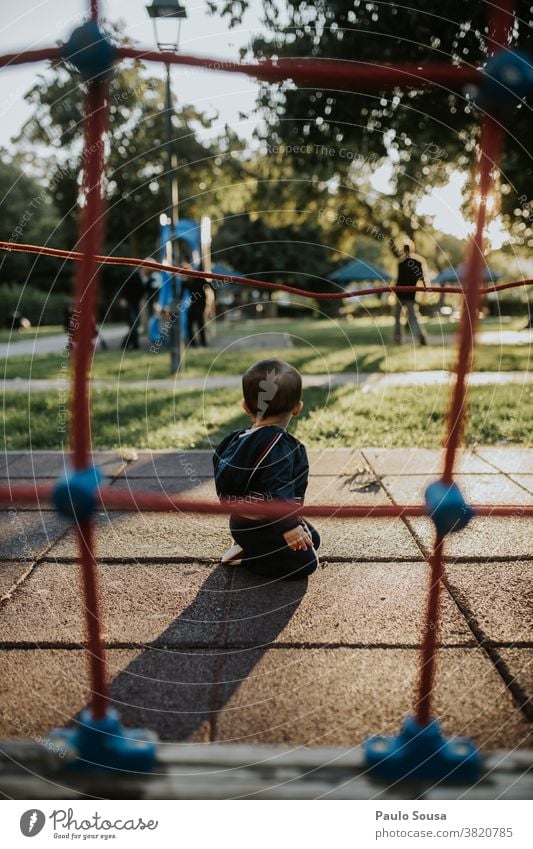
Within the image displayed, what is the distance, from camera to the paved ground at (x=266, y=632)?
148cm

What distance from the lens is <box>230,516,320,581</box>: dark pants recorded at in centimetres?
219

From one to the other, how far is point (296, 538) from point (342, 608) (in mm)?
269

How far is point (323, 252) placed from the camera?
3738cm

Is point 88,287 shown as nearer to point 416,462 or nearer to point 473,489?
point 473,489

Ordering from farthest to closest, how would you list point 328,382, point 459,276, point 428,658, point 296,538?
point 328,382 < point 459,276 < point 296,538 < point 428,658

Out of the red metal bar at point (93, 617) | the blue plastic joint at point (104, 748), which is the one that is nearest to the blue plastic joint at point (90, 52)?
the red metal bar at point (93, 617)

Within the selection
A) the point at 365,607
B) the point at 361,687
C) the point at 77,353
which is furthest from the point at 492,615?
the point at 77,353

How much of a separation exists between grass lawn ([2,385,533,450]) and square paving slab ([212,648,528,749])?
2.45 m

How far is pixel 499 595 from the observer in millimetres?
2020

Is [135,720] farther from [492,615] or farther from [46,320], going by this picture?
[46,320]

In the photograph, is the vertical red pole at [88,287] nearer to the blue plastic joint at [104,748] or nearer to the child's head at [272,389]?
the blue plastic joint at [104,748]

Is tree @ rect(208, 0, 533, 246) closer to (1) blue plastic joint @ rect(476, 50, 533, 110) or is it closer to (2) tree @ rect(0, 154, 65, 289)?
(1) blue plastic joint @ rect(476, 50, 533, 110)

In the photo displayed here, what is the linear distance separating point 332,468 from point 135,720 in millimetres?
2286

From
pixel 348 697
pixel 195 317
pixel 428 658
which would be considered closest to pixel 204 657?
pixel 348 697
